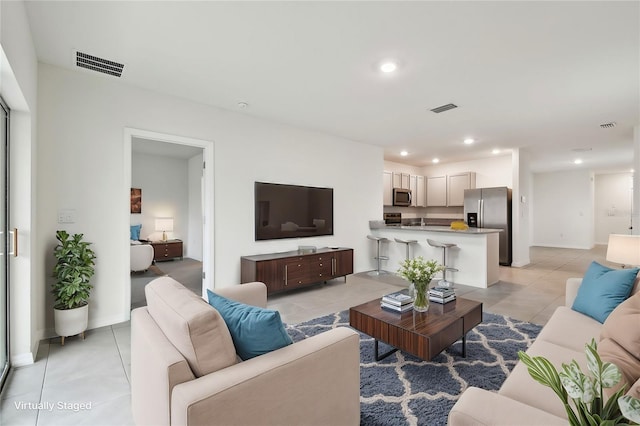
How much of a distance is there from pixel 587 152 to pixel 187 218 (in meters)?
9.85

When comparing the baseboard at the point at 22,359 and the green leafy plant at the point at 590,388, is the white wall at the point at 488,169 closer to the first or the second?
the green leafy plant at the point at 590,388

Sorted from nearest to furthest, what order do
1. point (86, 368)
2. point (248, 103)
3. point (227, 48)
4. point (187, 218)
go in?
point (86, 368) → point (227, 48) → point (248, 103) → point (187, 218)

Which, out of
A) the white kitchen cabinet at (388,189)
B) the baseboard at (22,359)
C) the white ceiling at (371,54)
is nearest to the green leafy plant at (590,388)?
the white ceiling at (371,54)

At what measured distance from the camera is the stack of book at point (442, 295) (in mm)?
2721

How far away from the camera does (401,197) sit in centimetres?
781

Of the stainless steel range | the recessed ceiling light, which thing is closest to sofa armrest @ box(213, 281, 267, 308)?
the recessed ceiling light

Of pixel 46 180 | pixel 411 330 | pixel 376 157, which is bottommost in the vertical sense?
pixel 411 330

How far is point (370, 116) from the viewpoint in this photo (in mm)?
4457

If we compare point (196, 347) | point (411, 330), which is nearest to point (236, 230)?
point (411, 330)

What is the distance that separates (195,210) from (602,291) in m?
7.63

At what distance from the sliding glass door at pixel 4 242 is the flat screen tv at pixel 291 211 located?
262 centimetres

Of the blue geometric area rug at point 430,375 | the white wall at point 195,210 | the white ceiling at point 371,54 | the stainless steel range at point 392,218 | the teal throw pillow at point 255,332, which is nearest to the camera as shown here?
the teal throw pillow at point 255,332

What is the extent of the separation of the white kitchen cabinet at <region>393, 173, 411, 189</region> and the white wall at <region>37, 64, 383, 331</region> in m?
3.11

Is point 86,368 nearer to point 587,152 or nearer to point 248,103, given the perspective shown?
point 248,103
